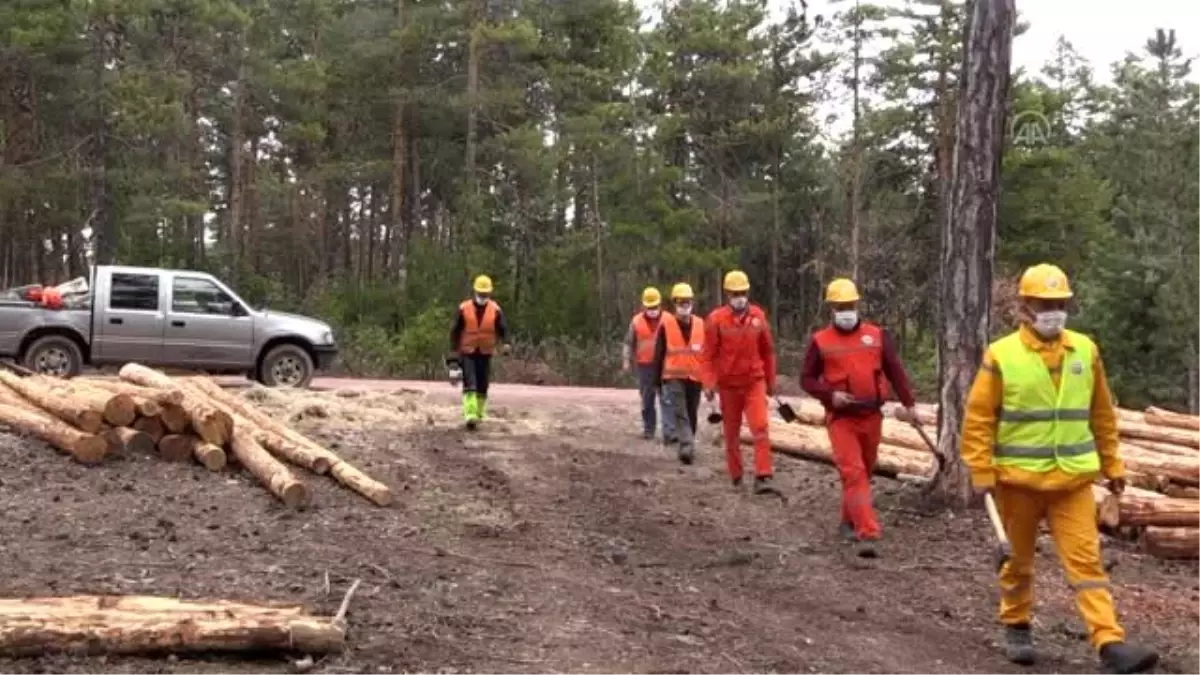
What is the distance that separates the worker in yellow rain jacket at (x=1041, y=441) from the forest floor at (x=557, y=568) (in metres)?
0.52

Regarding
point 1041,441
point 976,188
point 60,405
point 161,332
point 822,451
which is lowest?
point 822,451

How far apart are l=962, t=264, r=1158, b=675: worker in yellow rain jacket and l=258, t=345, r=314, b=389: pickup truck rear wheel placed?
547 inches

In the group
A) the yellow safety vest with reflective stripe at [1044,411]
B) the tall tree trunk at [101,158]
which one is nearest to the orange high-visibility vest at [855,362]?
the yellow safety vest with reflective stripe at [1044,411]

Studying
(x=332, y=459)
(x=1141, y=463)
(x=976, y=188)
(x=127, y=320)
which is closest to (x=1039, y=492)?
(x=976, y=188)

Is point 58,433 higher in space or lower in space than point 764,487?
higher

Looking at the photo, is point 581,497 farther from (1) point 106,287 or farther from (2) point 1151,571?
(1) point 106,287

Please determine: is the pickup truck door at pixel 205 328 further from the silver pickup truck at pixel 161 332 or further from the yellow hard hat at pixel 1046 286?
the yellow hard hat at pixel 1046 286

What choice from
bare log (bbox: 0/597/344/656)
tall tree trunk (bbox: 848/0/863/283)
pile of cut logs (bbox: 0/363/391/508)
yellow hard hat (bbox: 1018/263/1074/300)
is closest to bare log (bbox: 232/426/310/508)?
pile of cut logs (bbox: 0/363/391/508)

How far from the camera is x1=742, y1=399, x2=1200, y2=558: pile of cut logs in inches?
384

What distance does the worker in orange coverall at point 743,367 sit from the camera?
37.2ft

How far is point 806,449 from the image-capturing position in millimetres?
13773

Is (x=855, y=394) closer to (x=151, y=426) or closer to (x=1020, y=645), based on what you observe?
(x=1020, y=645)

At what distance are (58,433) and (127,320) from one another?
7.79 m

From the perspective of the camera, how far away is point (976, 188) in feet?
33.0
